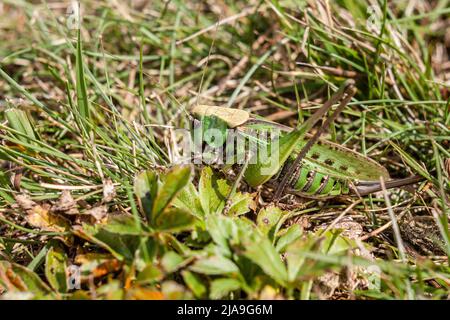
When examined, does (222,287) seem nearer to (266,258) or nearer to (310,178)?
(266,258)

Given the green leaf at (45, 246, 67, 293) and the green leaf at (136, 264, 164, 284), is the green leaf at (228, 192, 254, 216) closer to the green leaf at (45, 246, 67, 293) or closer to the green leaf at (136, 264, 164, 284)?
the green leaf at (136, 264, 164, 284)

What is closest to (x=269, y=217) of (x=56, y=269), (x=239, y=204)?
(x=239, y=204)

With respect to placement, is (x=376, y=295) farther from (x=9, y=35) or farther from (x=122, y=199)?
(x=9, y=35)

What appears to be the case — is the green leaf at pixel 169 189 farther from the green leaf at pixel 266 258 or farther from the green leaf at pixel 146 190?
the green leaf at pixel 266 258

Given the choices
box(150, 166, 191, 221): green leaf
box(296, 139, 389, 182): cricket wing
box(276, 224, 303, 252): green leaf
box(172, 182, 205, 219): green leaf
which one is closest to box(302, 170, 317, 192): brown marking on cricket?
box(296, 139, 389, 182): cricket wing

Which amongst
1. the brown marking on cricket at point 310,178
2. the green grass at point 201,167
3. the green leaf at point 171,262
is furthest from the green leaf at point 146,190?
the brown marking on cricket at point 310,178

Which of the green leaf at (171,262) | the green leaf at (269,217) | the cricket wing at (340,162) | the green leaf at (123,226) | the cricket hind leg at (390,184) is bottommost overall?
the green leaf at (171,262)

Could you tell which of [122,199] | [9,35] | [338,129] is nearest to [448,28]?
[338,129]
